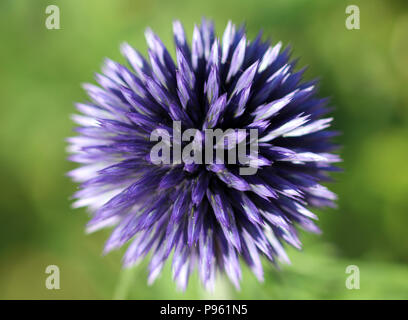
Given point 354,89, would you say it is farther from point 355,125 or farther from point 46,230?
point 46,230

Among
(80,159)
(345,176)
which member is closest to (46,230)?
(80,159)

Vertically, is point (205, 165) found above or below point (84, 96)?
below

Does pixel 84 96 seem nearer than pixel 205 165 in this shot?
No

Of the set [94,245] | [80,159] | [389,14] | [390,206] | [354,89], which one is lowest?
[94,245]

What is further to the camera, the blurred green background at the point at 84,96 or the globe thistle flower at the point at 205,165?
the blurred green background at the point at 84,96
